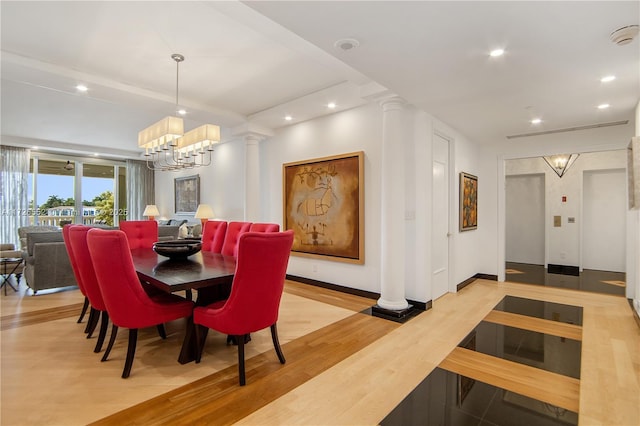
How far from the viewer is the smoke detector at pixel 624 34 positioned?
209cm

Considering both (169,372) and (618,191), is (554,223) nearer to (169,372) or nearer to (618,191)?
(618,191)

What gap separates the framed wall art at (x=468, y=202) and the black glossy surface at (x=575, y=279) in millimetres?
1329

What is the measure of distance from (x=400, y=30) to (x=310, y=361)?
2.56 meters

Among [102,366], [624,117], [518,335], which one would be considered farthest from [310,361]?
[624,117]

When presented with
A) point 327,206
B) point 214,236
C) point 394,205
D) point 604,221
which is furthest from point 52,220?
point 604,221

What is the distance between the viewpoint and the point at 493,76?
9.40 ft

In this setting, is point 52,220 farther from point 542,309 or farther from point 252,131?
point 542,309

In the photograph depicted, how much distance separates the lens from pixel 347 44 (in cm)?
232

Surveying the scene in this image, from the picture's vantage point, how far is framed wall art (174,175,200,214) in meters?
7.75

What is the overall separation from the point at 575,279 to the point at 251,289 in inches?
240

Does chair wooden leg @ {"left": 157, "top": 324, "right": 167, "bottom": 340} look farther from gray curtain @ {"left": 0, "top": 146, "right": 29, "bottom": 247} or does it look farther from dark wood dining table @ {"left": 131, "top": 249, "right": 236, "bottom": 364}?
gray curtain @ {"left": 0, "top": 146, "right": 29, "bottom": 247}

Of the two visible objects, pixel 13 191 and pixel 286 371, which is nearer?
pixel 286 371

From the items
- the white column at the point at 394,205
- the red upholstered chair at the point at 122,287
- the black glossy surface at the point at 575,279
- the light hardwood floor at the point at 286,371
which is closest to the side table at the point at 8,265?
the light hardwood floor at the point at 286,371

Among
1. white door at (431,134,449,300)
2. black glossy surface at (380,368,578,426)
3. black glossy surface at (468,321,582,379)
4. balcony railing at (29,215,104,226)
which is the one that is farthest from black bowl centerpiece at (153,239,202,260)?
balcony railing at (29,215,104,226)
